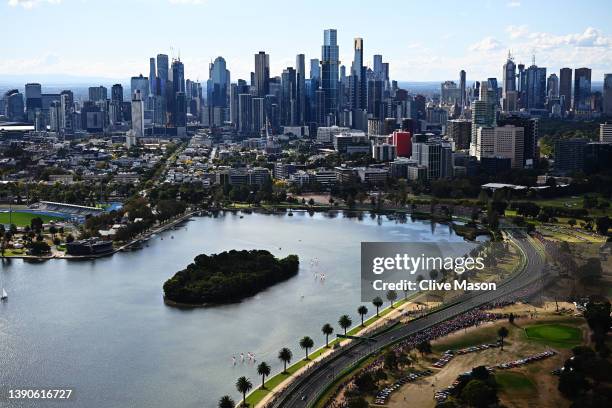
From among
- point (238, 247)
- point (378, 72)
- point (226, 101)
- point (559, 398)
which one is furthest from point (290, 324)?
point (378, 72)

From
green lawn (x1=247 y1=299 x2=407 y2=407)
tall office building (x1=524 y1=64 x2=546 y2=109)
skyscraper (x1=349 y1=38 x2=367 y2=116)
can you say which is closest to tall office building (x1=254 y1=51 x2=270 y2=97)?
skyscraper (x1=349 y1=38 x2=367 y2=116)

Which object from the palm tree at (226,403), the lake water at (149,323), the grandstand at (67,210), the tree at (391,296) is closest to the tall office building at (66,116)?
the grandstand at (67,210)

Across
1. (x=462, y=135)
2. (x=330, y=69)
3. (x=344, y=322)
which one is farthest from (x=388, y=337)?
(x=330, y=69)

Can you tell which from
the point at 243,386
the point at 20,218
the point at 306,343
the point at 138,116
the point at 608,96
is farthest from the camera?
the point at 608,96

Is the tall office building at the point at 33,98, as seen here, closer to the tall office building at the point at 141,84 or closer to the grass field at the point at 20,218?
the tall office building at the point at 141,84

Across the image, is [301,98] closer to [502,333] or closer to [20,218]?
[20,218]

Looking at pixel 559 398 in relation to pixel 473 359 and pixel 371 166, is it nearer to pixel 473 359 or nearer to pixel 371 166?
pixel 473 359
